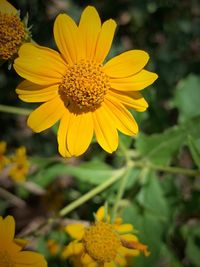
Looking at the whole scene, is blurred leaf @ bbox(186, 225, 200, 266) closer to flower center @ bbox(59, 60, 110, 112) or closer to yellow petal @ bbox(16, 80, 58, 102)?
flower center @ bbox(59, 60, 110, 112)

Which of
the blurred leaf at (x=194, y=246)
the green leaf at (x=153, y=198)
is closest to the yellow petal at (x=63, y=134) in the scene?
the green leaf at (x=153, y=198)

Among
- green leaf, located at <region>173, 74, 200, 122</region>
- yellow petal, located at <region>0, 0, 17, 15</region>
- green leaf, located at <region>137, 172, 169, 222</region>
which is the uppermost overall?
yellow petal, located at <region>0, 0, 17, 15</region>

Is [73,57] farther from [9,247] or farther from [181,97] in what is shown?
[181,97]

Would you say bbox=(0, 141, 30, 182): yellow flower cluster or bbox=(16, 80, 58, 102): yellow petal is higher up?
bbox=(16, 80, 58, 102): yellow petal

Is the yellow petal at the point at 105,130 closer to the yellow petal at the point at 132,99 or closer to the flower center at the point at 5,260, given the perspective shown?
the yellow petal at the point at 132,99

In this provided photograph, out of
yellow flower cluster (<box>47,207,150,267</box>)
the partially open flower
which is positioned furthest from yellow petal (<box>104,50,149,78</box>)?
yellow flower cluster (<box>47,207,150,267</box>)

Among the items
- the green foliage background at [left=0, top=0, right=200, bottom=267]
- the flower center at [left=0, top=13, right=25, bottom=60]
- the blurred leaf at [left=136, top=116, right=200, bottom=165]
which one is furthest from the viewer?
the green foliage background at [left=0, top=0, right=200, bottom=267]

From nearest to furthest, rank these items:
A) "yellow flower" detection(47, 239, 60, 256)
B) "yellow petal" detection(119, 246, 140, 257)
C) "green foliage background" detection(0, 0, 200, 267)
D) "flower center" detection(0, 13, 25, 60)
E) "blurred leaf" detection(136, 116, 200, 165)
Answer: "flower center" detection(0, 13, 25, 60) → "yellow petal" detection(119, 246, 140, 257) → "blurred leaf" detection(136, 116, 200, 165) → "green foliage background" detection(0, 0, 200, 267) → "yellow flower" detection(47, 239, 60, 256)
